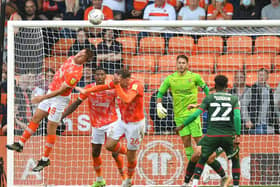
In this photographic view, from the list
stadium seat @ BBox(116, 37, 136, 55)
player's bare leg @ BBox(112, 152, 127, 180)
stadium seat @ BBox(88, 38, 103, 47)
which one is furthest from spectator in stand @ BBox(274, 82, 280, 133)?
stadium seat @ BBox(88, 38, 103, 47)

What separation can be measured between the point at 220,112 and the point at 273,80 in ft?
9.61

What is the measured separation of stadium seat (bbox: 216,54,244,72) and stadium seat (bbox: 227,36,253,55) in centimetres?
11

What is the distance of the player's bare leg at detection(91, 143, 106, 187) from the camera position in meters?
12.1

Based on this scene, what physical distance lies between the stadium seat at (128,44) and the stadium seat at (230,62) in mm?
1621

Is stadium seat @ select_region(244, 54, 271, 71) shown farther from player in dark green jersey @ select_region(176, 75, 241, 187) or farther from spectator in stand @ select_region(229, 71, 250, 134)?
player in dark green jersey @ select_region(176, 75, 241, 187)

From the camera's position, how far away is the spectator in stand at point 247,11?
1461cm

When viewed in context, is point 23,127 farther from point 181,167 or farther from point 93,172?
point 181,167

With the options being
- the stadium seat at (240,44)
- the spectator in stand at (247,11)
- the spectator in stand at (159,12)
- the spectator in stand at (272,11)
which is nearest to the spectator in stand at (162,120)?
the stadium seat at (240,44)

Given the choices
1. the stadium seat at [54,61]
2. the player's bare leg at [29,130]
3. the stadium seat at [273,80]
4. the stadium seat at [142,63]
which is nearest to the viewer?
the player's bare leg at [29,130]

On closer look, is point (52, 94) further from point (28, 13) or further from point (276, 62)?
point (276, 62)

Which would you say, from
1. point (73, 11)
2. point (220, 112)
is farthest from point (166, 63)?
point (220, 112)

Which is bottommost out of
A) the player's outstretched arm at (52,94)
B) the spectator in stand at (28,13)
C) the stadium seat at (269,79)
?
the player's outstretched arm at (52,94)

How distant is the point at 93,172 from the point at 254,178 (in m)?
2.96

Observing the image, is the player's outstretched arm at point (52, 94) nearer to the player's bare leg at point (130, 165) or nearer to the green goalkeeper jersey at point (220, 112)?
the player's bare leg at point (130, 165)
